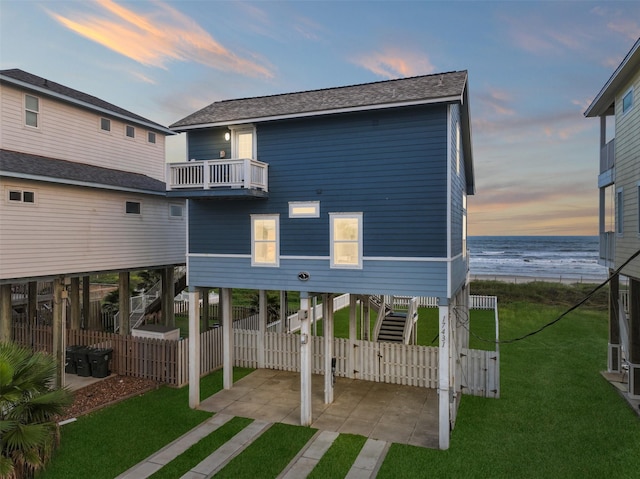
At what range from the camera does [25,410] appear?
850 cm

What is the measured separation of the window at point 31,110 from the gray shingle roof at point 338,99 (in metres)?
7.32

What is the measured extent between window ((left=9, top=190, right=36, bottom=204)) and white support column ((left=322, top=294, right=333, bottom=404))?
11.4 m

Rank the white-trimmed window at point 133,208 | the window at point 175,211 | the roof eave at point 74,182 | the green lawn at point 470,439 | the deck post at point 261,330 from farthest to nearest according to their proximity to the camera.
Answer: the window at point 175,211, the white-trimmed window at point 133,208, the deck post at point 261,330, the roof eave at point 74,182, the green lawn at point 470,439

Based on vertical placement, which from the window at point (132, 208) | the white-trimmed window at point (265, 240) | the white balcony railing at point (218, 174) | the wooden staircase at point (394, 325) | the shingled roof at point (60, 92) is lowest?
the wooden staircase at point (394, 325)

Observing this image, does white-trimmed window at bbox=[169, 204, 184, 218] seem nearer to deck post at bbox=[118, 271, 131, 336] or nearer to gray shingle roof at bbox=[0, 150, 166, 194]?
gray shingle roof at bbox=[0, 150, 166, 194]

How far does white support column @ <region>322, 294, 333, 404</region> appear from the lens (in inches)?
560

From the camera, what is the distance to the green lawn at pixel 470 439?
31.8 ft

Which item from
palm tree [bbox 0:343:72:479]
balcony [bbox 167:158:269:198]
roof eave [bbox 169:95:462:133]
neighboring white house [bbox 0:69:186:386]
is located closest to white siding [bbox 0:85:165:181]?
neighboring white house [bbox 0:69:186:386]

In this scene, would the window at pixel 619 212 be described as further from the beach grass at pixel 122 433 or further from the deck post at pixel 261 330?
the beach grass at pixel 122 433

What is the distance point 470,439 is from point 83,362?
14.8 metres

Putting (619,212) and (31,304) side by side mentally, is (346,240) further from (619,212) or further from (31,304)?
(31,304)

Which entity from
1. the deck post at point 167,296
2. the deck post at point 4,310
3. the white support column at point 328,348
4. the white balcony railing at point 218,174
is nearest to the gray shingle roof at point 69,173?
the deck post at point 4,310

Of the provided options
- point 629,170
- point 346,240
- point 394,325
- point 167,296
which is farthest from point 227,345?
point 629,170

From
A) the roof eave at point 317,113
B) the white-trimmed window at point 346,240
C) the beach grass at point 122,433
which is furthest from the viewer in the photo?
the white-trimmed window at point 346,240
